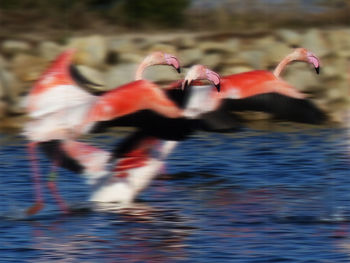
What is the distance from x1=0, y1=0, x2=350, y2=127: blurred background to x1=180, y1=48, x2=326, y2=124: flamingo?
7.22 metres

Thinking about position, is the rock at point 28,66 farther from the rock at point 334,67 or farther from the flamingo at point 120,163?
the flamingo at point 120,163

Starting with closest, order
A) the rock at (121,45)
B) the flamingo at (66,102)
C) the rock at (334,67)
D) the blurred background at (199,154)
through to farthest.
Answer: the blurred background at (199,154)
the flamingo at (66,102)
the rock at (121,45)
the rock at (334,67)

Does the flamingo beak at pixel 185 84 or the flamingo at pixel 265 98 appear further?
the flamingo at pixel 265 98

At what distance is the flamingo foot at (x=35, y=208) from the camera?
1195 cm

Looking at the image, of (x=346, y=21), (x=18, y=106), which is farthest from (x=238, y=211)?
(x=346, y=21)

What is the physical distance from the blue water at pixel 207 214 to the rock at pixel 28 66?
13.6 ft

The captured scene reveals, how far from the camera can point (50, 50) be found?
20.3m

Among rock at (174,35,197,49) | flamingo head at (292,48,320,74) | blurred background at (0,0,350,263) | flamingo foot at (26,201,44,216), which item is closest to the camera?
blurred background at (0,0,350,263)

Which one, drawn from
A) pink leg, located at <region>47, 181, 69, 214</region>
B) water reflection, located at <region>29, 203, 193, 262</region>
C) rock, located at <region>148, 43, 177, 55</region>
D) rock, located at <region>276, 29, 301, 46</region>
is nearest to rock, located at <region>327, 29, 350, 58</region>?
rock, located at <region>276, 29, 301, 46</region>

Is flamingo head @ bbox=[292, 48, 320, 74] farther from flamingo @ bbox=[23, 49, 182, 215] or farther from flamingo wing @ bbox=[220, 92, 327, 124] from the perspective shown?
flamingo @ bbox=[23, 49, 182, 215]

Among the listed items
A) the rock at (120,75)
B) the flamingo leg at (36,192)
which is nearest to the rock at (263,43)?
the rock at (120,75)

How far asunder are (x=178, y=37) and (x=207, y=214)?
30.9 feet

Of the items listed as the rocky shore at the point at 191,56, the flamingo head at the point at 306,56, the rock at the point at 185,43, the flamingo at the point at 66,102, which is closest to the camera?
the flamingo at the point at 66,102

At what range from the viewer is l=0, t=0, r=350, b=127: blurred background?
66.4 ft
